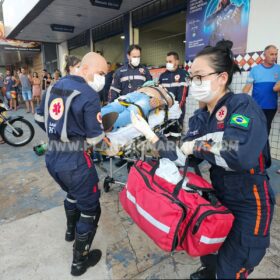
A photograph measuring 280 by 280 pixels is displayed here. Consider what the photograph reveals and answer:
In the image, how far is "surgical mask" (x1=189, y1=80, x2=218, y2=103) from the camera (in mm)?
1122

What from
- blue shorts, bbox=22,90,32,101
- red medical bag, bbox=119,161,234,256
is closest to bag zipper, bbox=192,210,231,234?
red medical bag, bbox=119,161,234,256

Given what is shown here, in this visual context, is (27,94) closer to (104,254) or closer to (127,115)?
(127,115)

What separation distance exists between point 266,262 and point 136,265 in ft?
3.17

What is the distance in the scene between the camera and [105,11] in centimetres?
668

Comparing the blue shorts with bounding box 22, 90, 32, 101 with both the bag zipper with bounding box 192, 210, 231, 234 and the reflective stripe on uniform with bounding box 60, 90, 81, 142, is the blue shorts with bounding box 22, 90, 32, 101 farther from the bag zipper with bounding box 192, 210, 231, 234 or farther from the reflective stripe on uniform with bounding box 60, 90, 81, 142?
the bag zipper with bounding box 192, 210, 231, 234

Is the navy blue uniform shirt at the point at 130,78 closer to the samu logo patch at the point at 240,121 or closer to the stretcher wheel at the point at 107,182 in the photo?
the stretcher wheel at the point at 107,182

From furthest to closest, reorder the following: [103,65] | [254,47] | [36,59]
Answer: [36,59], [254,47], [103,65]

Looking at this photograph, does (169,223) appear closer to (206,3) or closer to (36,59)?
(206,3)

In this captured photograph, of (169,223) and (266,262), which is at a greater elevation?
(169,223)

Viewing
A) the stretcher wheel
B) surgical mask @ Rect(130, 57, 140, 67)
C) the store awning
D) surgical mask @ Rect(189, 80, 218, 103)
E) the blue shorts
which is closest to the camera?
surgical mask @ Rect(189, 80, 218, 103)

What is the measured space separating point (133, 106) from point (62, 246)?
1.32 m

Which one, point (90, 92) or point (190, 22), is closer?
point (90, 92)

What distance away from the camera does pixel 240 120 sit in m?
0.91

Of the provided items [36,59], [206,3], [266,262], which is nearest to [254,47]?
[206,3]
